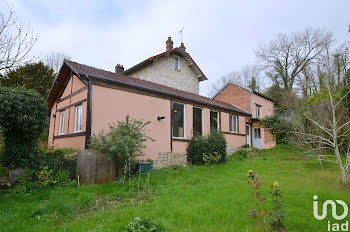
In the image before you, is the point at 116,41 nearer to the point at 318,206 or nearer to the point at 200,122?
the point at 200,122

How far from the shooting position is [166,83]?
58.1 ft

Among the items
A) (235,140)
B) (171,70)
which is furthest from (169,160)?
(171,70)

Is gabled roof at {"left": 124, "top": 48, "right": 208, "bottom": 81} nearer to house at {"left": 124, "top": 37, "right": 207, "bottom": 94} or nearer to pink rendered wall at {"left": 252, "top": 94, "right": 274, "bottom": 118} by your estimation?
house at {"left": 124, "top": 37, "right": 207, "bottom": 94}

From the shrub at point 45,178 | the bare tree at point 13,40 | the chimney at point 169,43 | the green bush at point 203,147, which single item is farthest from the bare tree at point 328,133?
the chimney at point 169,43

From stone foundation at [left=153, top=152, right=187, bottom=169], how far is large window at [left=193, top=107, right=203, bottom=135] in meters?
1.73

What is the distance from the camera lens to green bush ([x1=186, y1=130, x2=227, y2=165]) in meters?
11.2

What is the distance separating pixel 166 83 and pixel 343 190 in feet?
45.4

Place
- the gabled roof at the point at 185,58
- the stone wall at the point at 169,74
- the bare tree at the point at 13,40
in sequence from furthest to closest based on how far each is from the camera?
the stone wall at the point at 169,74 → the gabled roof at the point at 185,58 → the bare tree at the point at 13,40

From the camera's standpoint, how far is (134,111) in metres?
9.80

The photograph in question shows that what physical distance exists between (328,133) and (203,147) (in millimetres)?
5718

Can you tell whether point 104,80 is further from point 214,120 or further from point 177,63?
point 177,63

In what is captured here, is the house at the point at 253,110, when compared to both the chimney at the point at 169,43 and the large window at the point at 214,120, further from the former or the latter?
the chimney at the point at 169,43

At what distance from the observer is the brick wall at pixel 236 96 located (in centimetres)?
1914

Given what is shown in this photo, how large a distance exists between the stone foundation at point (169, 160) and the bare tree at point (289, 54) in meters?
19.6
